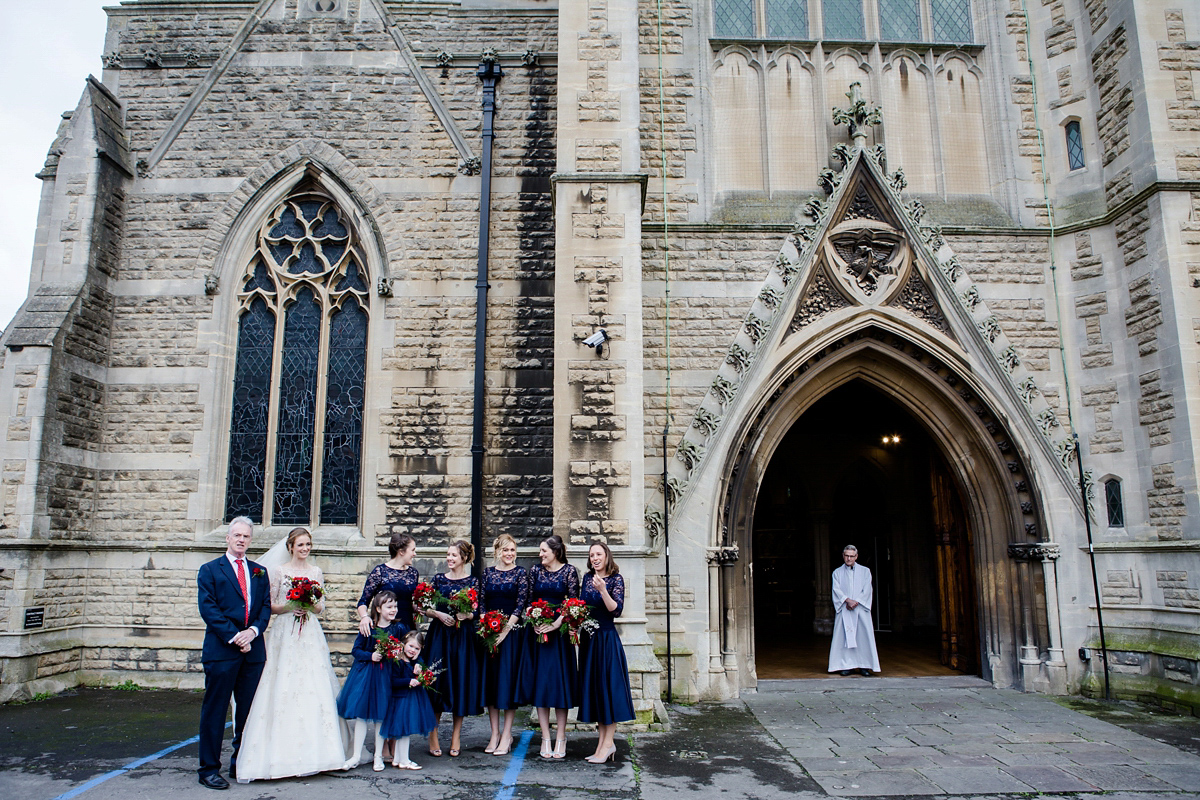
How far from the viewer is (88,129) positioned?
9.48 m

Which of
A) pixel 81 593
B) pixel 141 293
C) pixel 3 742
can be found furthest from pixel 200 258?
pixel 3 742

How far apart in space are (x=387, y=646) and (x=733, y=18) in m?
9.03

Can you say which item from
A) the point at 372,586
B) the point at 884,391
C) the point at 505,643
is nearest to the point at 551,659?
the point at 505,643

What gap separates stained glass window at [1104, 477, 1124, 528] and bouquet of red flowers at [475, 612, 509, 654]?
7224 mm

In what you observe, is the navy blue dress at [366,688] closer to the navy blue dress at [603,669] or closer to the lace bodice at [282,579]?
the lace bodice at [282,579]

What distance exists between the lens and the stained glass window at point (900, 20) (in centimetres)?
1045

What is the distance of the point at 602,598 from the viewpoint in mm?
5820

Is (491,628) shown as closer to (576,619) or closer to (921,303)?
(576,619)

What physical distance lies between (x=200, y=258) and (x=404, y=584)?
20.1 ft

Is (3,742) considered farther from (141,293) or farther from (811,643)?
(811,643)

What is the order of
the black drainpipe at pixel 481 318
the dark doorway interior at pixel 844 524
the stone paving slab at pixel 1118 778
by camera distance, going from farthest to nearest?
the dark doorway interior at pixel 844 524 < the black drainpipe at pixel 481 318 < the stone paving slab at pixel 1118 778

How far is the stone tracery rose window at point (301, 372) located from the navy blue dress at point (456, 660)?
364 cm

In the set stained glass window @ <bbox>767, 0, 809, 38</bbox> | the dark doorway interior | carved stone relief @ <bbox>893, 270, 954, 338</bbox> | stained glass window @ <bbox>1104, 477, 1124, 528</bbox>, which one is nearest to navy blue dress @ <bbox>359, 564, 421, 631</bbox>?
carved stone relief @ <bbox>893, 270, 954, 338</bbox>

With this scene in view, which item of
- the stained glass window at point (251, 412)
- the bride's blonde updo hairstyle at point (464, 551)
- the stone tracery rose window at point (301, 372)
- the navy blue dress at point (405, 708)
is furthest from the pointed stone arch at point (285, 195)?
the navy blue dress at point (405, 708)
